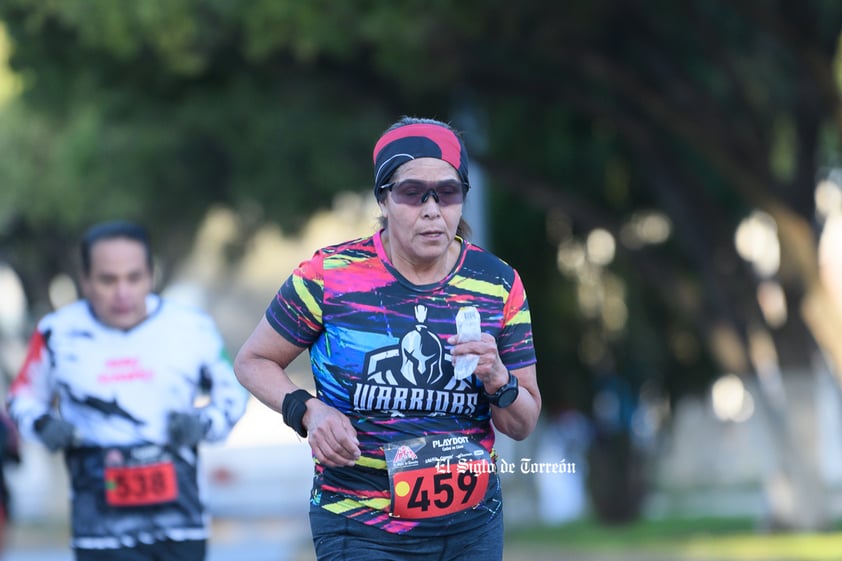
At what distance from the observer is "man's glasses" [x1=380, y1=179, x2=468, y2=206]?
4320 millimetres

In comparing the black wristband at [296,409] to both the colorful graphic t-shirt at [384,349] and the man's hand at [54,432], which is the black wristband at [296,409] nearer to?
the colorful graphic t-shirt at [384,349]

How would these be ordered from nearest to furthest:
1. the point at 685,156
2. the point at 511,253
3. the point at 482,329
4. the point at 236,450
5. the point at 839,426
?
the point at 482,329 → the point at 685,156 → the point at 511,253 → the point at 839,426 → the point at 236,450

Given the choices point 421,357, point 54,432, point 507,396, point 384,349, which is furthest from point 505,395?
point 54,432

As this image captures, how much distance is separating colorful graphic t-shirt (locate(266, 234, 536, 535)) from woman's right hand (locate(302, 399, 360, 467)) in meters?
0.12

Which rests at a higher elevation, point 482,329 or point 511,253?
point 511,253

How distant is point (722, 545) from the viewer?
1719cm

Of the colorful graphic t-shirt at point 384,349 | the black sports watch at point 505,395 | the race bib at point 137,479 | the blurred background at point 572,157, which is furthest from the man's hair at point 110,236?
the blurred background at point 572,157

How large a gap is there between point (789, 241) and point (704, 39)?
236 cm

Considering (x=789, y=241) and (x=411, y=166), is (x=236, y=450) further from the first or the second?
(x=411, y=166)

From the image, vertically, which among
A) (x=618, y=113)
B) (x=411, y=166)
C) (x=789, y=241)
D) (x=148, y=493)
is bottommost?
(x=148, y=493)

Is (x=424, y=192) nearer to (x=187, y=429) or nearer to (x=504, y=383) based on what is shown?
(x=504, y=383)

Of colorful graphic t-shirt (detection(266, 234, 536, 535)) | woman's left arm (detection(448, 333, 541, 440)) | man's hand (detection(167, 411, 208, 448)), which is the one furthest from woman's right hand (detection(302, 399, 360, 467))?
man's hand (detection(167, 411, 208, 448))

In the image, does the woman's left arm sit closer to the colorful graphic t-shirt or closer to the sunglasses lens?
the colorful graphic t-shirt

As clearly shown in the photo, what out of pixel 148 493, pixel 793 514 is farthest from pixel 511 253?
pixel 148 493
